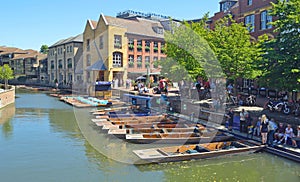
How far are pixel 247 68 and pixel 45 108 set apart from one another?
2005 cm

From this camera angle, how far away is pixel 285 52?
48.5ft

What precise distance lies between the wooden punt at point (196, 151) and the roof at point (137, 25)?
106 feet

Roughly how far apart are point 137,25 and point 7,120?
27.4 meters

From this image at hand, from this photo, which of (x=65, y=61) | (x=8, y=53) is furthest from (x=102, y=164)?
(x=8, y=53)

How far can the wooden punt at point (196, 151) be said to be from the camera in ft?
39.0

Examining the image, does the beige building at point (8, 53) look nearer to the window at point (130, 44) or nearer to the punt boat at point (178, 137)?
the window at point (130, 44)

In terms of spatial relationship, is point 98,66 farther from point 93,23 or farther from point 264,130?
point 264,130

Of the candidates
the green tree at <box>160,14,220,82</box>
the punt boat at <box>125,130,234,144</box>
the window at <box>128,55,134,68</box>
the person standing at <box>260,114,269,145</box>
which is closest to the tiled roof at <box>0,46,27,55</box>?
the window at <box>128,55,134,68</box>

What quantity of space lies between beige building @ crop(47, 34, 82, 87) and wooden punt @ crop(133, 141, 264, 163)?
127 ft

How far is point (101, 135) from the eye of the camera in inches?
690

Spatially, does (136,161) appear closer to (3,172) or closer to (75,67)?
(3,172)

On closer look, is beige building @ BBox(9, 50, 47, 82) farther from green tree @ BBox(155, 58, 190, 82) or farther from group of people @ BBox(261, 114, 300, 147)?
group of people @ BBox(261, 114, 300, 147)

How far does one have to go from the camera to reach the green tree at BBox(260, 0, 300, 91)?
14109 millimetres

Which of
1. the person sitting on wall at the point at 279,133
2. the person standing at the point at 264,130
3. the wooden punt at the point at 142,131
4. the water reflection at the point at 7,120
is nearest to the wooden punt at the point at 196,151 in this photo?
the person standing at the point at 264,130
